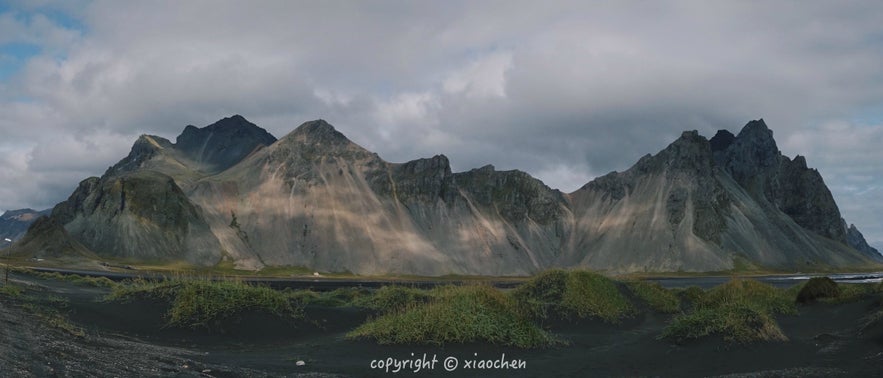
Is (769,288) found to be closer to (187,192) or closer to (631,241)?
(631,241)

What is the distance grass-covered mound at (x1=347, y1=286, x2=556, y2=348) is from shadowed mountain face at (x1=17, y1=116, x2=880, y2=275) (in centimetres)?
12505

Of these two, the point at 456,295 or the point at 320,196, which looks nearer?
the point at 456,295

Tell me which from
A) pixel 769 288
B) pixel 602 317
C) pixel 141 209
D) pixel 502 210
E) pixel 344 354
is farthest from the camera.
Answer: pixel 502 210

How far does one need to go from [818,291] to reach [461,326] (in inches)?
1209

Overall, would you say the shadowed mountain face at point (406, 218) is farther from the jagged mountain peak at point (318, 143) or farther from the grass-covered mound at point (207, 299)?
the grass-covered mound at point (207, 299)

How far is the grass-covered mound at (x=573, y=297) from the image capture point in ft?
114

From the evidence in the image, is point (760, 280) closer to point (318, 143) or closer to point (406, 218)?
point (406, 218)

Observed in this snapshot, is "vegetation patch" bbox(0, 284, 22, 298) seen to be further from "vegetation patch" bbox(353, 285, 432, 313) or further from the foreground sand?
"vegetation patch" bbox(353, 285, 432, 313)

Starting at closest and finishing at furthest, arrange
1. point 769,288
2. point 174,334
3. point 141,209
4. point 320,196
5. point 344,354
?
point 344,354 → point 174,334 → point 769,288 → point 141,209 → point 320,196

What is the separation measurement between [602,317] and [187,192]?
151m

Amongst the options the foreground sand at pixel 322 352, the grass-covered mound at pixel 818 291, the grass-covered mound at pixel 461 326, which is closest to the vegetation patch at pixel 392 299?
the foreground sand at pixel 322 352

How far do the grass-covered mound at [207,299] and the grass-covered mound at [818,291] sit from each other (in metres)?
33.8

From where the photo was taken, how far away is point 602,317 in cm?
3497

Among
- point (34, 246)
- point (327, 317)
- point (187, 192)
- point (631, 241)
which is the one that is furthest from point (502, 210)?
point (327, 317)
